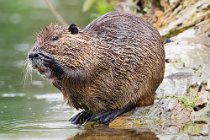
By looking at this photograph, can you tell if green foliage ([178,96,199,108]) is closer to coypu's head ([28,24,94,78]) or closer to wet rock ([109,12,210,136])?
wet rock ([109,12,210,136])

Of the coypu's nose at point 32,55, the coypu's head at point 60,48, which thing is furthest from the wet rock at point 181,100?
the coypu's nose at point 32,55

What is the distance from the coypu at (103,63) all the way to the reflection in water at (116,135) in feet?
1.04

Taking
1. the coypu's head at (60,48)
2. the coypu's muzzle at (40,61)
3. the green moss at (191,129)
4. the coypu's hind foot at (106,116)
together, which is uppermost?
the coypu's head at (60,48)

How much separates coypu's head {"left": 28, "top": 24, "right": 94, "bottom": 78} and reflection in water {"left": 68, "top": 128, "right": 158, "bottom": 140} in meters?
0.60

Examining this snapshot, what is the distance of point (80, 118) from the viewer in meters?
7.02

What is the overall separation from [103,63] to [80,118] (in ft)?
2.09

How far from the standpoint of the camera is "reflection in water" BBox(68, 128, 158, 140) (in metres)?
6.15

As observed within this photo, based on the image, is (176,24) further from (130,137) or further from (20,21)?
(20,21)

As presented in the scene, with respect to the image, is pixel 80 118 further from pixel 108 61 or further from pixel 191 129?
pixel 191 129

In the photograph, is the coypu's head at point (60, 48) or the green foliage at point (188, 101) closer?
the coypu's head at point (60, 48)

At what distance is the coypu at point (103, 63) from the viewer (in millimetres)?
6480

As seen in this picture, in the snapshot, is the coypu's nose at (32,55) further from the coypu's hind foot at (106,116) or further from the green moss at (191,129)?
the green moss at (191,129)

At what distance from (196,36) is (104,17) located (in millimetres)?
1558

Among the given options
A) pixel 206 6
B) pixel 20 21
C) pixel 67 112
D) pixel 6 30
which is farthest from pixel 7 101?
pixel 20 21
